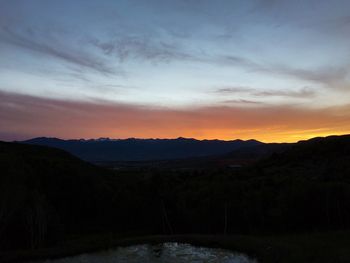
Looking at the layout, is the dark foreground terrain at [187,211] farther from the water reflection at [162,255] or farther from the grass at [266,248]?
the water reflection at [162,255]

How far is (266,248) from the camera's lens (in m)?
35.4

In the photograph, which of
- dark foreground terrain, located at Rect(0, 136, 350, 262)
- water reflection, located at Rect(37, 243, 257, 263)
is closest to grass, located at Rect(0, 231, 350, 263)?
dark foreground terrain, located at Rect(0, 136, 350, 262)

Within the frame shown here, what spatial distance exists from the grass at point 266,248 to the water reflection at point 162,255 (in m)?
1.33

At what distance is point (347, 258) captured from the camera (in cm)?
2691

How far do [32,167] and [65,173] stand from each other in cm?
770

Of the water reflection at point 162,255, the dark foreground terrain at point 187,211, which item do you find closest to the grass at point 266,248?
the dark foreground terrain at point 187,211


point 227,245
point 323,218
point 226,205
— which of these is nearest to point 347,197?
point 323,218

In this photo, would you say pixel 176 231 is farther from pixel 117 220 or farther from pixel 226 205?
pixel 117 220

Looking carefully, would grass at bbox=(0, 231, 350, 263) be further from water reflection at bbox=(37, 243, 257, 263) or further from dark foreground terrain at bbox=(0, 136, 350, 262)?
water reflection at bbox=(37, 243, 257, 263)

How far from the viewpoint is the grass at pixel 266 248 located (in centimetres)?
2972

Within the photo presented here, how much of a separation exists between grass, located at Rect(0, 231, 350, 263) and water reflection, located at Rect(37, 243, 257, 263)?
1327 mm

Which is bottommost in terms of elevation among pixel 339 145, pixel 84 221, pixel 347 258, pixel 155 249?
pixel 84 221

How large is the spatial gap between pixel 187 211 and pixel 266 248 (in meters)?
35.8

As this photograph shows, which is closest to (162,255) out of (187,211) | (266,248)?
(266,248)
